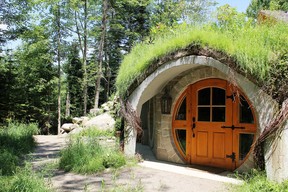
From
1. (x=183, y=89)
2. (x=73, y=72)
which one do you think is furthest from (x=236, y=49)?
(x=73, y=72)

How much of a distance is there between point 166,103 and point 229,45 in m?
2.35

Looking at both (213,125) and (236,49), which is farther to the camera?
(213,125)

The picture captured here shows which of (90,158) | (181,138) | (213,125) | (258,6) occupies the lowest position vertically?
(90,158)

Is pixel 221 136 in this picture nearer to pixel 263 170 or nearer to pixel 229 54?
pixel 263 170

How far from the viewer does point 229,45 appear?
4.64 metres

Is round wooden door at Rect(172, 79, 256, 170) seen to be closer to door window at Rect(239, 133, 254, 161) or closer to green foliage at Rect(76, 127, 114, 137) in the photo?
door window at Rect(239, 133, 254, 161)

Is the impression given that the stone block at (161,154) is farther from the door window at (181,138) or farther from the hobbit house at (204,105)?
the door window at (181,138)

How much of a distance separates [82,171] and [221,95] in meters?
3.34

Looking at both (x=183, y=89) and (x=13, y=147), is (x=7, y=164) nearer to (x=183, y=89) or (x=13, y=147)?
(x=13, y=147)

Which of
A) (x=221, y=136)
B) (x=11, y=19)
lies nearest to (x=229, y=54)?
(x=221, y=136)

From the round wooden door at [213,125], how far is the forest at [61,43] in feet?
7.37

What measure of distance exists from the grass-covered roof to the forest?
160 centimetres

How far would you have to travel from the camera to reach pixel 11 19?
9.91 metres

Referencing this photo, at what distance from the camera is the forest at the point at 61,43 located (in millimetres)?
11094
